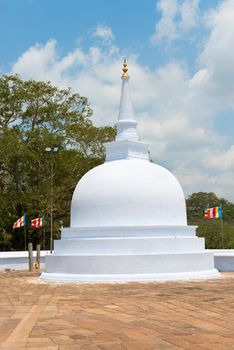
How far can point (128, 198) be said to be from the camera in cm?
2000

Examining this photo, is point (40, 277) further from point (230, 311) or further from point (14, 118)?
point (14, 118)

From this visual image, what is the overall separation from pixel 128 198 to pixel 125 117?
5.31 m

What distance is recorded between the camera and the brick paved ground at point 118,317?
775 centimetres

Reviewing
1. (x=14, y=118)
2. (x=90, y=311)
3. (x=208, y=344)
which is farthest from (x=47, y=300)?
(x=14, y=118)

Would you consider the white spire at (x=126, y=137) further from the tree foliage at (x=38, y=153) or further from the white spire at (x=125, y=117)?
the tree foliage at (x=38, y=153)

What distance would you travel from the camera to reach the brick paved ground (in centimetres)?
→ 775

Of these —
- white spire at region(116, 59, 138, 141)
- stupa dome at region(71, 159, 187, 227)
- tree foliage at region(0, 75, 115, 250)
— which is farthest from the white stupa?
tree foliage at region(0, 75, 115, 250)

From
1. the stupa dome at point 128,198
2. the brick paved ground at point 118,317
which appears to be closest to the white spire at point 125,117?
the stupa dome at point 128,198

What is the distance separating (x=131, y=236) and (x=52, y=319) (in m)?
9.61

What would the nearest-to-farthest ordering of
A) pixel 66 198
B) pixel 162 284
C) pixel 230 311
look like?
pixel 230 311, pixel 162 284, pixel 66 198

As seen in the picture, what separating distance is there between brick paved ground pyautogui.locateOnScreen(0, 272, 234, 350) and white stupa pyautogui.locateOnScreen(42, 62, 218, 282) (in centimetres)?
182

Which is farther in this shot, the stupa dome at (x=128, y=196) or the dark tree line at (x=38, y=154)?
the dark tree line at (x=38, y=154)

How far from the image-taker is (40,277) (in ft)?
64.7

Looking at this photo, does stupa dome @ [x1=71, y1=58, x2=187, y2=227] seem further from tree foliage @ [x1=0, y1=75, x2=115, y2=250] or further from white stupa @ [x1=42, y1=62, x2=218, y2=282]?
tree foliage @ [x1=0, y1=75, x2=115, y2=250]
